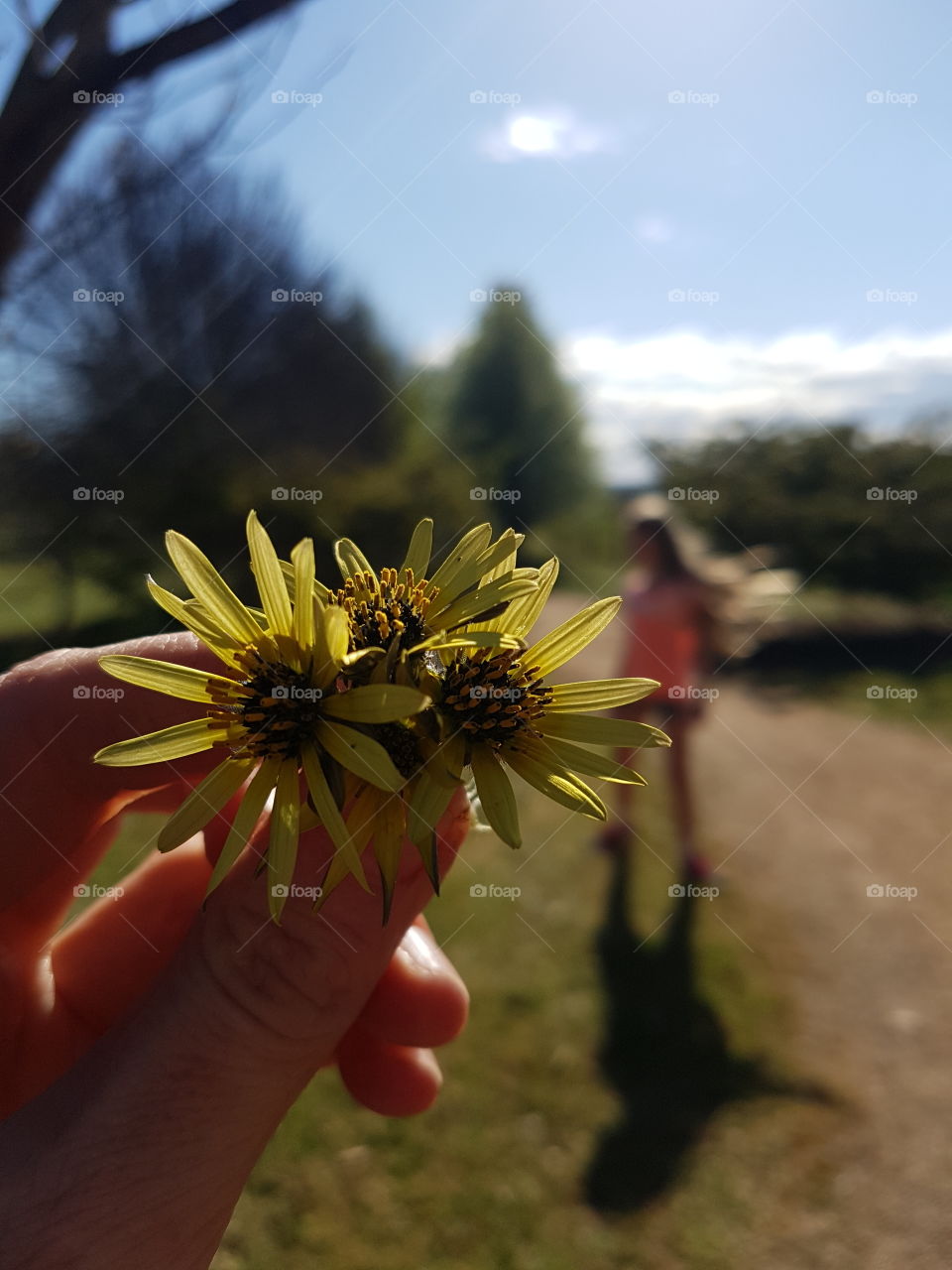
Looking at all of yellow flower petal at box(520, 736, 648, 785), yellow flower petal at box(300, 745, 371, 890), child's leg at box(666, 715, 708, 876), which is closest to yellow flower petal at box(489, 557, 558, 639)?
yellow flower petal at box(520, 736, 648, 785)

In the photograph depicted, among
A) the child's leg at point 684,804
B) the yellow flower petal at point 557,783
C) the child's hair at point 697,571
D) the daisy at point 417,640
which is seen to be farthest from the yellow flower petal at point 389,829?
the child's hair at point 697,571

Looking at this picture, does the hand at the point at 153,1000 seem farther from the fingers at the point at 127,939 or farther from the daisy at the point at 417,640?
the daisy at the point at 417,640

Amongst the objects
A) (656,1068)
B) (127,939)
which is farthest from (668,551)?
(127,939)

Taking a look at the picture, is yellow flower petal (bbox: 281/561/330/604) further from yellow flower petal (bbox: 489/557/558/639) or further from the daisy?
yellow flower petal (bbox: 489/557/558/639)

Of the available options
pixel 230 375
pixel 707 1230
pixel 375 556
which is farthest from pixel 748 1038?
pixel 230 375

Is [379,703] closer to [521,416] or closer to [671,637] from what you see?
[671,637]

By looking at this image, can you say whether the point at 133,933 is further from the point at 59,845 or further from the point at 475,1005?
the point at 475,1005
